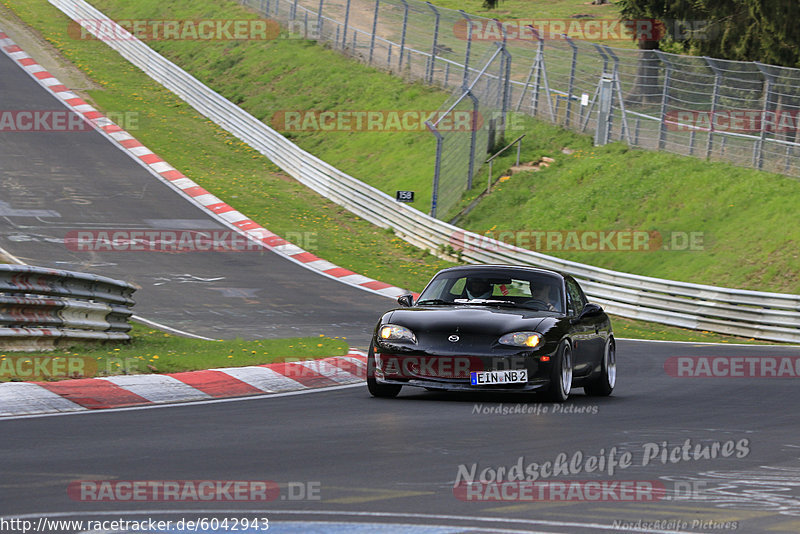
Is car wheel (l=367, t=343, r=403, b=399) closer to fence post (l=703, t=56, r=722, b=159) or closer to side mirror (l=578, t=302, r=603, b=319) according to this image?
side mirror (l=578, t=302, r=603, b=319)

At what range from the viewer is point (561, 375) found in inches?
422

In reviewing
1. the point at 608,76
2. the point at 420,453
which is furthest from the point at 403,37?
the point at 420,453

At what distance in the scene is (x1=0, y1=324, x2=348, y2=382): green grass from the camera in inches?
432

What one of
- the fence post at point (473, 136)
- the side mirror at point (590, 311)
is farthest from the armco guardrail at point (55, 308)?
the fence post at point (473, 136)

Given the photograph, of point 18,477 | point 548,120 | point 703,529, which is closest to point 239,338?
point 18,477

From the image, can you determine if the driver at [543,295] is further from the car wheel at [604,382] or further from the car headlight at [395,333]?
the car headlight at [395,333]

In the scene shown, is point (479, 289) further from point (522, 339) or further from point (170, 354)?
point (170, 354)

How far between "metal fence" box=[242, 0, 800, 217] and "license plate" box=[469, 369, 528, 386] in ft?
57.0

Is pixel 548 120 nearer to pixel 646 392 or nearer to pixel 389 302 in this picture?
pixel 389 302

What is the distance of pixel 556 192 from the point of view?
98.1 ft

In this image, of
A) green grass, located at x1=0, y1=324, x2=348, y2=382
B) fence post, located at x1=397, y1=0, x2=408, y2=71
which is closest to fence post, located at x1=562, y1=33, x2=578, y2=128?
fence post, located at x1=397, y1=0, x2=408, y2=71

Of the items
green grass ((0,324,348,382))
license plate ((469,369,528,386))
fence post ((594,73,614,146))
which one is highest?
fence post ((594,73,614,146))

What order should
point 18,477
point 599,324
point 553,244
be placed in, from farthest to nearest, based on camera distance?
point 553,244 → point 599,324 → point 18,477

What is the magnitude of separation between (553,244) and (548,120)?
753cm
